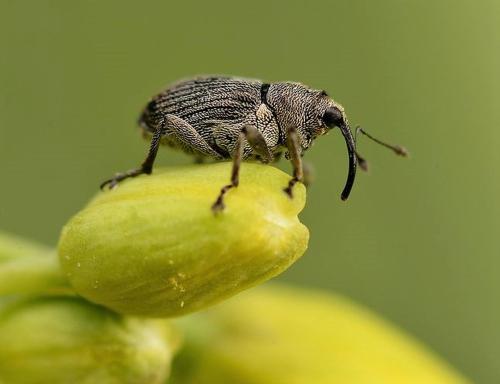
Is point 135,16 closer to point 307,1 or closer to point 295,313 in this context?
point 307,1

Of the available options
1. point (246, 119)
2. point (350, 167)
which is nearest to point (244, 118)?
point (246, 119)

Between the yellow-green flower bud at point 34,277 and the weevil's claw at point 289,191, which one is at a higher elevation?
the weevil's claw at point 289,191

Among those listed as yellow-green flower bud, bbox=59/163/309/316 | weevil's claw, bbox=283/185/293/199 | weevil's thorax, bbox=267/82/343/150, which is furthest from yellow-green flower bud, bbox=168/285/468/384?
weevil's claw, bbox=283/185/293/199

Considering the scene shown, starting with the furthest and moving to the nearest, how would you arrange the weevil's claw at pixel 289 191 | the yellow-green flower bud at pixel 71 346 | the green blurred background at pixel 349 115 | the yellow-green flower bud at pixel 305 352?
Answer: the green blurred background at pixel 349 115 < the yellow-green flower bud at pixel 305 352 < the yellow-green flower bud at pixel 71 346 < the weevil's claw at pixel 289 191

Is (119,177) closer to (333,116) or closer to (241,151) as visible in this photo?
(241,151)

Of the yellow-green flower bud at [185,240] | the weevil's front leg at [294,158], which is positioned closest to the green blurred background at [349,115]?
the weevil's front leg at [294,158]

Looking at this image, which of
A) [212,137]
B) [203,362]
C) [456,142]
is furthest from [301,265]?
[212,137]

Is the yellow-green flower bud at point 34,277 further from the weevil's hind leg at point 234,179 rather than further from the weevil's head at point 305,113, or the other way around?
the weevil's head at point 305,113
